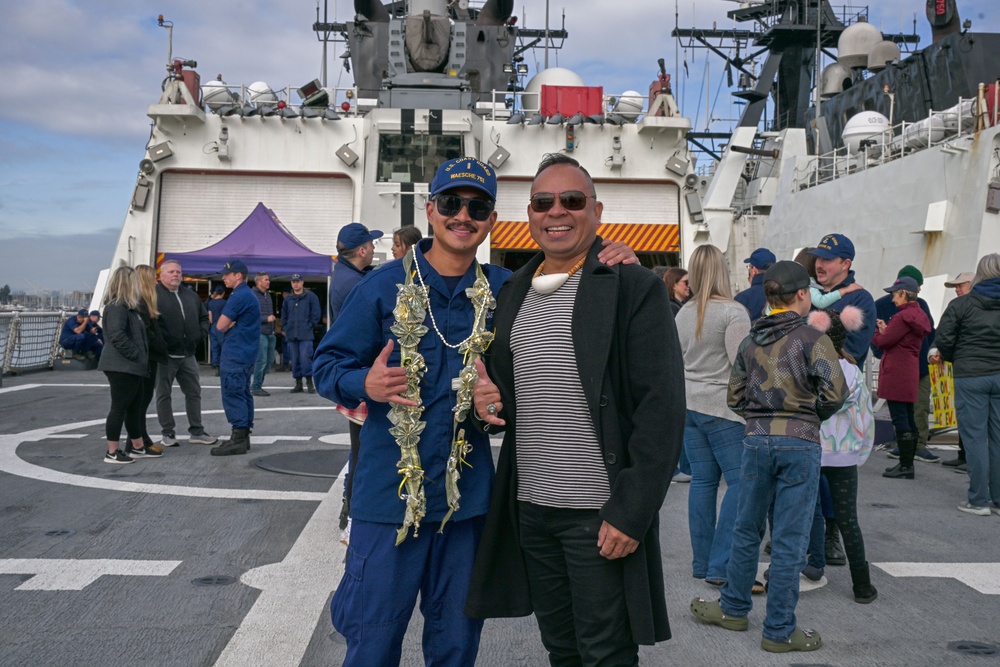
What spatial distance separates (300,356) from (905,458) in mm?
9393

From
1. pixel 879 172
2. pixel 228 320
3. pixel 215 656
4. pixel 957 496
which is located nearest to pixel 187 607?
pixel 215 656

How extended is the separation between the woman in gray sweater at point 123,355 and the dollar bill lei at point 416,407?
5901 mm

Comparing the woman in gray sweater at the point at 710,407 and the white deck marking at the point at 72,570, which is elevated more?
the woman in gray sweater at the point at 710,407

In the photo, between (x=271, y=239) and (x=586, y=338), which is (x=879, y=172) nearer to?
(x=271, y=239)

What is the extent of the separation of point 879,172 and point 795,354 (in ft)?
54.3

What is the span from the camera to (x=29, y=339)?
1750 centimetres

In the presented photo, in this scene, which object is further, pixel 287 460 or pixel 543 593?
pixel 287 460

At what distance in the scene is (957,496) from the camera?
7270mm

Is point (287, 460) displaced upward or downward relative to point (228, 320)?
downward

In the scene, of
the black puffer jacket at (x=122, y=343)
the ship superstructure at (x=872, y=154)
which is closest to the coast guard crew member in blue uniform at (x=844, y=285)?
the black puffer jacket at (x=122, y=343)

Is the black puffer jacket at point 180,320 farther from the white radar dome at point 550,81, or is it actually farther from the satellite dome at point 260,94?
the white radar dome at point 550,81

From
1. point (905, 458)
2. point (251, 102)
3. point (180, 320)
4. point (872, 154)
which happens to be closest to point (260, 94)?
point (251, 102)

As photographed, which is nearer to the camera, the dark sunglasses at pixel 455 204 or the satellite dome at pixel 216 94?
the dark sunglasses at pixel 455 204

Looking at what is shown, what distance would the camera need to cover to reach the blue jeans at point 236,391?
834cm
